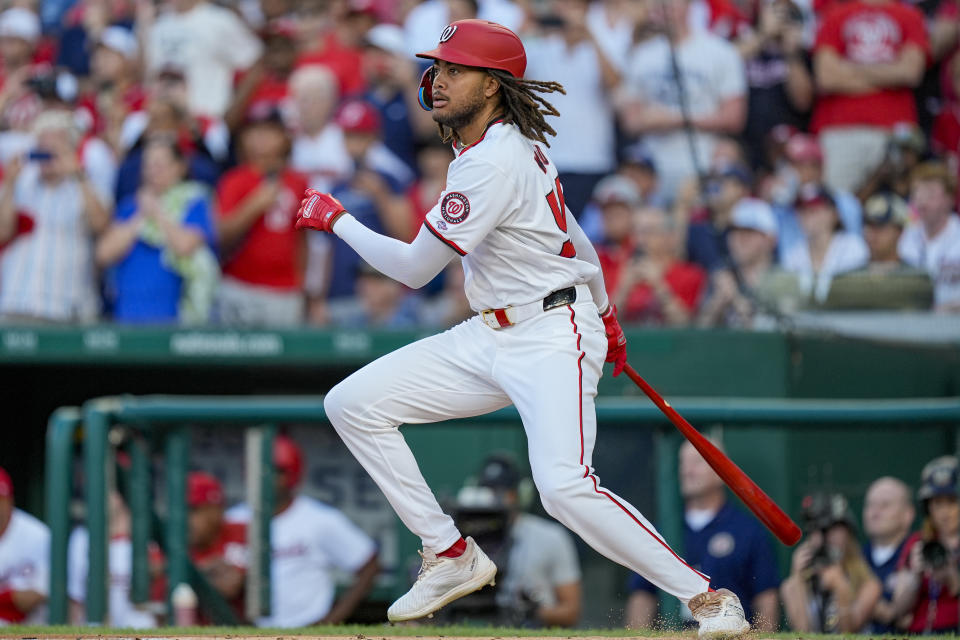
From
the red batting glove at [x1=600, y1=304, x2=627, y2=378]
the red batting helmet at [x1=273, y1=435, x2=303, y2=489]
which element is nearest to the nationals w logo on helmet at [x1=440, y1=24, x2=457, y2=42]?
the red batting glove at [x1=600, y1=304, x2=627, y2=378]

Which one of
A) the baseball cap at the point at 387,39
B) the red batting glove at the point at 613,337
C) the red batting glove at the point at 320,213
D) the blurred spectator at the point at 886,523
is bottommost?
the blurred spectator at the point at 886,523

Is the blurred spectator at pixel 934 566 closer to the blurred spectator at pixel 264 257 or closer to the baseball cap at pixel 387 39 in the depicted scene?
the blurred spectator at pixel 264 257

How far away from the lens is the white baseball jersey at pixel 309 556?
6254mm

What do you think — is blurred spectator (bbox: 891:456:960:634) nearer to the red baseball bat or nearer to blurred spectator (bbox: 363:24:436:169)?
the red baseball bat

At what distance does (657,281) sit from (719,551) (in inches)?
72.9

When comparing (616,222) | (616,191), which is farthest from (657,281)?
(616,191)

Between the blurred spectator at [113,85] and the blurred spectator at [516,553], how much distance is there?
3.55 m

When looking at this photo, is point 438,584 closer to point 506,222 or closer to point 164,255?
point 506,222

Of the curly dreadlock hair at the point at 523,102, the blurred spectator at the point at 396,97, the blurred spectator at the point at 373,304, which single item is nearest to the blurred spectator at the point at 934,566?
the curly dreadlock hair at the point at 523,102

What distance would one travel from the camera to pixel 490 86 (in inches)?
156

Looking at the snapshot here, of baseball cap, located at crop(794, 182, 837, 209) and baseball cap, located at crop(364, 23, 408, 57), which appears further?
baseball cap, located at crop(364, 23, 408, 57)

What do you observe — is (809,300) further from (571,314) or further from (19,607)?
(19,607)

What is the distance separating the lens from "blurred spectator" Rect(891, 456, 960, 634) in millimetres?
5316

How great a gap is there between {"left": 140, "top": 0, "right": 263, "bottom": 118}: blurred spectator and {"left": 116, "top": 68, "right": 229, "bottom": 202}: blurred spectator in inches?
6.8
